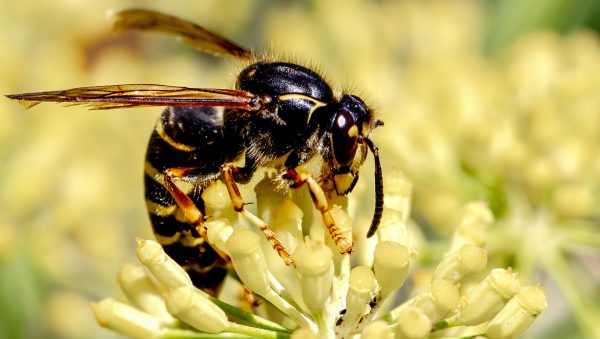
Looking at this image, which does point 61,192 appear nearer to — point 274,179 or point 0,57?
point 0,57

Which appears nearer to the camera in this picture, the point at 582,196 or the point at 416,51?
the point at 582,196

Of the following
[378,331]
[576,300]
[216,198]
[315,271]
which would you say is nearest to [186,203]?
[216,198]

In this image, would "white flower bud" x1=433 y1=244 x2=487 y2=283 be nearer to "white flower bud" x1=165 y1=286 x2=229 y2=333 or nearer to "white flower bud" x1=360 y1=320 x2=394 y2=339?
"white flower bud" x1=360 y1=320 x2=394 y2=339

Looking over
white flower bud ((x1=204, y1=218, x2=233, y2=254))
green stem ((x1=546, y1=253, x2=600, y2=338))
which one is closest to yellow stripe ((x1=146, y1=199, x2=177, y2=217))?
white flower bud ((x1=204, y1=218, x2=233, y2=254))

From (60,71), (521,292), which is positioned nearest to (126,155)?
(60,71)

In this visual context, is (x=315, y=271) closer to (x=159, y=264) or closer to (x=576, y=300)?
(x=159, y=264)

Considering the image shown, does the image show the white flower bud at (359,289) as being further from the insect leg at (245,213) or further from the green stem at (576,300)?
the green stem at (576,300)
